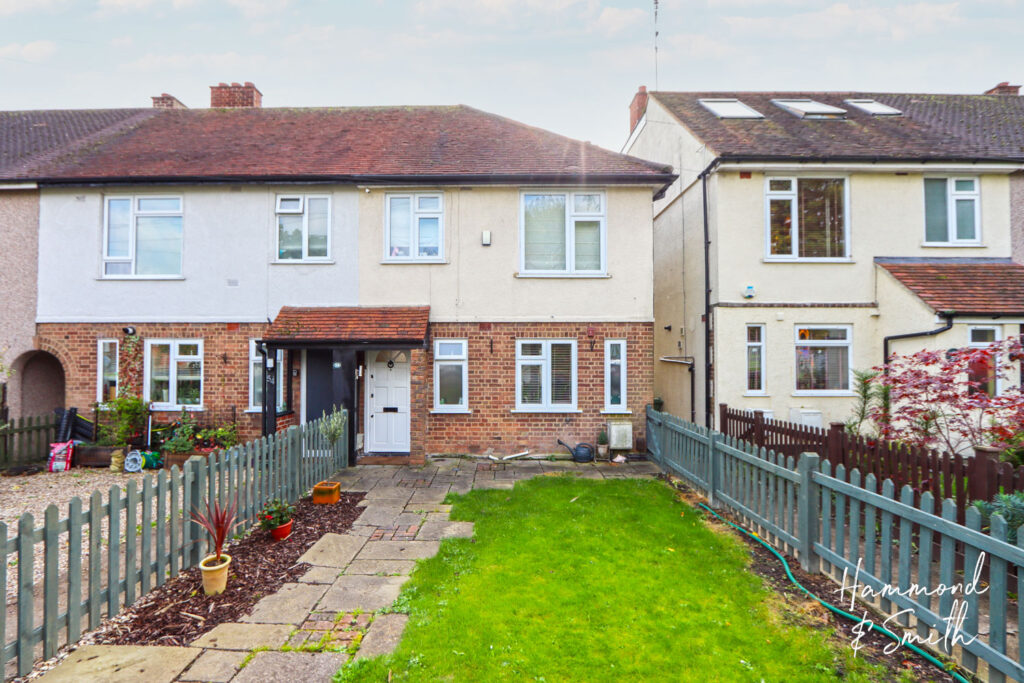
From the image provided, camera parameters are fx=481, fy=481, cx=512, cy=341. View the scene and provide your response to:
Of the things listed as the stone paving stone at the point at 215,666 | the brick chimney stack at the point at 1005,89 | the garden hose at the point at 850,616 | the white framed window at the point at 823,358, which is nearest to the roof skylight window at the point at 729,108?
the white framed window at the point at 823,358

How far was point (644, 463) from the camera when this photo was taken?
10.0 m

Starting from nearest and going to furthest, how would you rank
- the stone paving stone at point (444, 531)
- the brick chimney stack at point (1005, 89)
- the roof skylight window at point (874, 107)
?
the stone paving stone at point (444, 531), the roof skylight window at point (874, 107), the brick chimney stack at point (1005, 89)

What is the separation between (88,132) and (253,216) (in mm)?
6504

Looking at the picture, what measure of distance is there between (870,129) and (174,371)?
17.5m

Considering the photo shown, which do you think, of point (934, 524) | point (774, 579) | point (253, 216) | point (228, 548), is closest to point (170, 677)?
point (228, 548)

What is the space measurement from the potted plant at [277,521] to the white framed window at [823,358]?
10.2 meters

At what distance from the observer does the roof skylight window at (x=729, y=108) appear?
1295 centimetres

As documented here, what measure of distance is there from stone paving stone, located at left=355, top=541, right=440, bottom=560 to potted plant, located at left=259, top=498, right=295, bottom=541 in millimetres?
998

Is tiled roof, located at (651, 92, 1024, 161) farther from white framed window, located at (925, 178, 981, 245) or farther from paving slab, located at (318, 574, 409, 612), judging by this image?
paving slab, located at (318, 574, 409, 612)

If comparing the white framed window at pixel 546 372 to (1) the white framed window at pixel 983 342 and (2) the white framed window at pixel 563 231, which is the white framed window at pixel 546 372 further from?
(1) the white framed window at pixel 983 342

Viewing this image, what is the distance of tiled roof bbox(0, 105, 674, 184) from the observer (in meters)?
10.3

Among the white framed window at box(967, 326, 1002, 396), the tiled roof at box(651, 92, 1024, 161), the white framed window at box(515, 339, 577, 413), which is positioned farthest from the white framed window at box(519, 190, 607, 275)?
the white framed window at box(967, 326, 1002, 396)

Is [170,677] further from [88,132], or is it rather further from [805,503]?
[88,132]

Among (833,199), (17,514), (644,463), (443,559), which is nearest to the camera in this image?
(443,559)
